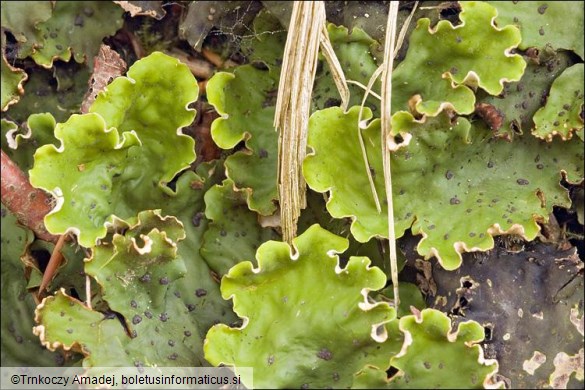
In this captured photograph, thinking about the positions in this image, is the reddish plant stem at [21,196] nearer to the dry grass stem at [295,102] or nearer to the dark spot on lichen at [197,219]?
the dark spot on lichen at [197,219]

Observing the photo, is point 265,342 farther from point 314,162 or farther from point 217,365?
point 314,162

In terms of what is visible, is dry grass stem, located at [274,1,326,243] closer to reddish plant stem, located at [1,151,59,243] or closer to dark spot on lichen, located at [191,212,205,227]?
dark spot on lichen, located at [191,212,205,227]

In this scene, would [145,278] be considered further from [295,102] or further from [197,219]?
[295,102]

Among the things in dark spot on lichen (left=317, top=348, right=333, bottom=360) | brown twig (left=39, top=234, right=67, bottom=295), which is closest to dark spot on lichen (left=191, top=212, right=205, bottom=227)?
brown twig (left=39, top=234, right=67, bottom=295)

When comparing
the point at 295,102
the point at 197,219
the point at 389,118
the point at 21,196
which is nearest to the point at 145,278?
the point at 197,219

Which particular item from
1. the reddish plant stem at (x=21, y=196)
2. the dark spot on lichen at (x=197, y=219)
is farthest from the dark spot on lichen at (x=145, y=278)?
the reddish plant stem at (x=21, y=196)
